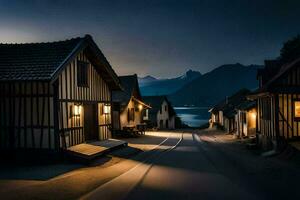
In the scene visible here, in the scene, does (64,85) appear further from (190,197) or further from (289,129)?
(289,129)

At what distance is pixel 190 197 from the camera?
1020cm

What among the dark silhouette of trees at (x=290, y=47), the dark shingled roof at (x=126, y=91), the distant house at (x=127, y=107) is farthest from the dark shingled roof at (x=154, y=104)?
the dark silhouette of trees at (x=290, y=47)

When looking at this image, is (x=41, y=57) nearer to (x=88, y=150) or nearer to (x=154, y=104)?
(x=88, y=150)

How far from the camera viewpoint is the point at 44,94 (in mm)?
16922

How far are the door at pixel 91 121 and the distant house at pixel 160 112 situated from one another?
110 ft

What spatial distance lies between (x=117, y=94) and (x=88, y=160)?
23315 millimetres

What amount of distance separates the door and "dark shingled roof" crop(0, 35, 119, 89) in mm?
2869

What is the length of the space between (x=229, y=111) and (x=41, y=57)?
3707cm

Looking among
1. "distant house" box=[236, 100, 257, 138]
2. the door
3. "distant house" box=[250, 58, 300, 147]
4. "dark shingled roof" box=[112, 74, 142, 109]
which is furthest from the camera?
"dark shingled roof" box=[112, 74, 142, 109]

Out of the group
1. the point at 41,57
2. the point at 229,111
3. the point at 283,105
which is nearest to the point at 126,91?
the point at 229,111

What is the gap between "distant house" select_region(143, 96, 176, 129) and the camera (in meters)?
59.6

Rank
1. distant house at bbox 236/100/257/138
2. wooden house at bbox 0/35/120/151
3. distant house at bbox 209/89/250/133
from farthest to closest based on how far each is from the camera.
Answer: distant house at bbox 209/89/250/133, distant house at bbox 236/100/257/138, wooden house at bbox 0/35/120/151

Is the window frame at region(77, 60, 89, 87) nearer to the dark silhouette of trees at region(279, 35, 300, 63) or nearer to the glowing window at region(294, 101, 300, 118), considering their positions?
the glowing window at region(294, 101, 300, 118)

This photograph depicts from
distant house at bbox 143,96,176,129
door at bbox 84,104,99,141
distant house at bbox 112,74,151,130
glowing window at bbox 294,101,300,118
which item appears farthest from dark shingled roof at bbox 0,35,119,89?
distant house at bbox 143,96,176,129
